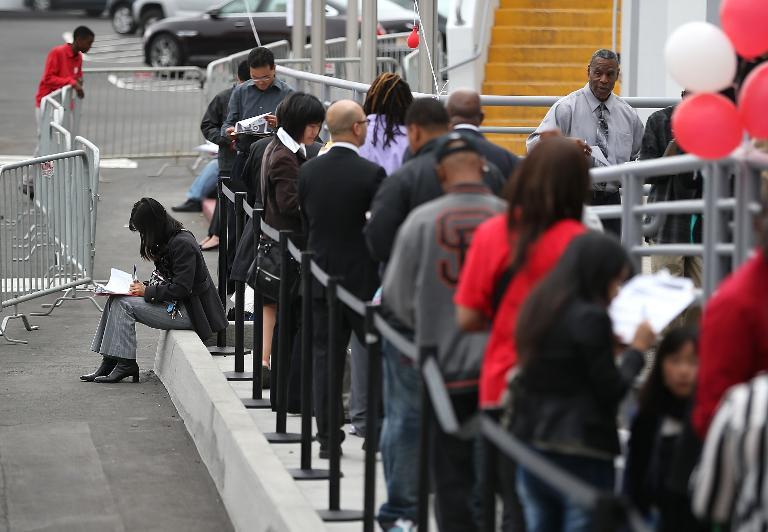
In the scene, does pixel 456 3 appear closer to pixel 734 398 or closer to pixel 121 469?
pixel 121 469

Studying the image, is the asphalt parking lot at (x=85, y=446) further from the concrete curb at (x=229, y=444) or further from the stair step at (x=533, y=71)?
the stair step at (x=533, y=71)

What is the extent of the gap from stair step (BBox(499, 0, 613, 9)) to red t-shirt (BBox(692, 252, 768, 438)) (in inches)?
616

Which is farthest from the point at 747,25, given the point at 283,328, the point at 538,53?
the point at 538,53

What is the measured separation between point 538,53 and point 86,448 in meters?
11.4

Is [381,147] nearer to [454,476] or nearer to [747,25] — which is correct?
[747,25]

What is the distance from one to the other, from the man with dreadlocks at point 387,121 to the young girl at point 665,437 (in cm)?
364

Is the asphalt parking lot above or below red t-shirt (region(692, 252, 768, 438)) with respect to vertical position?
below

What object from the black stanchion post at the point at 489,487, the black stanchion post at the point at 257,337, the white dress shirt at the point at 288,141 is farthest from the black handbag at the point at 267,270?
the black stanchion post at the point at 489,487

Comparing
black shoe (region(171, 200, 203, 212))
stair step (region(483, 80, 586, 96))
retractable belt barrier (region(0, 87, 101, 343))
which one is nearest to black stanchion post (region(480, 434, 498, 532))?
retractable belt barrier (region(0, 87, 101, 343))

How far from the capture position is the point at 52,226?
12.5 m

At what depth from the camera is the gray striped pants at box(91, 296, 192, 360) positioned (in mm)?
10266

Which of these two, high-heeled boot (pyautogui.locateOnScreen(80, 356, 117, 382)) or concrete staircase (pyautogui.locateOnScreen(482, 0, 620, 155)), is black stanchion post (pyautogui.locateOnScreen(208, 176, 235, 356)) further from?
concrete staircase (pyautogui.locateOnScreen(482, 0, 620, 155))

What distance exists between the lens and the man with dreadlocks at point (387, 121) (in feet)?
27.1

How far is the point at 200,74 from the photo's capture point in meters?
22.8
